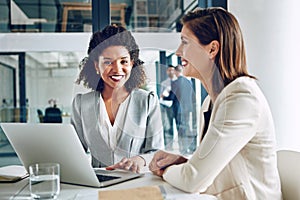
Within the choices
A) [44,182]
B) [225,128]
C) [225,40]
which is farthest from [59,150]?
[225,40]

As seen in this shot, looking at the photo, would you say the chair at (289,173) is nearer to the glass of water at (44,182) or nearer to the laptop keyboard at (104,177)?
the laptop keyboard at (104,177)

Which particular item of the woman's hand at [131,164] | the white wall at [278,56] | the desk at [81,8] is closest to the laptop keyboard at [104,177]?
the woman's hand at [131,164]

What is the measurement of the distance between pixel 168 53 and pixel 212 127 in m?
0.59

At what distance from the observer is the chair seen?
1334 millimetres

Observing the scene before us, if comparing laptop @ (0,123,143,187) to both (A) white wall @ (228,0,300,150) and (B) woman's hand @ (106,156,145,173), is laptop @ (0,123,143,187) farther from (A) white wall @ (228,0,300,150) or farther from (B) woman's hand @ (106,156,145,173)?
(A) white wall @ (228,0,300,150)

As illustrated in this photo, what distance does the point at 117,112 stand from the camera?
1.55m

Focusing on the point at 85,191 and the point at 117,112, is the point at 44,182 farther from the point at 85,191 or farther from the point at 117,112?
the point at 117,112

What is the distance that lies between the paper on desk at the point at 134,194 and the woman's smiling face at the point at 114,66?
20.8 inches

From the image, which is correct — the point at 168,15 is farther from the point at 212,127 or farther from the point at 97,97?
the point at 212,127

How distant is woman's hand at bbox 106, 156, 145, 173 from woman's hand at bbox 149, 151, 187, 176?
46mm

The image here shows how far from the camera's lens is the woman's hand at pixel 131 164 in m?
1.44

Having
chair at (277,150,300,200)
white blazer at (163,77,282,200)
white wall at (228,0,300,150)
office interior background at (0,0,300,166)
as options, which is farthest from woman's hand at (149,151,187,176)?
white wall at (228,0,300,150)

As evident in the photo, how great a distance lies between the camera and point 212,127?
1240mm

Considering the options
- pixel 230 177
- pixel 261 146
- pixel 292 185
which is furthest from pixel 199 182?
pixel 292 185
